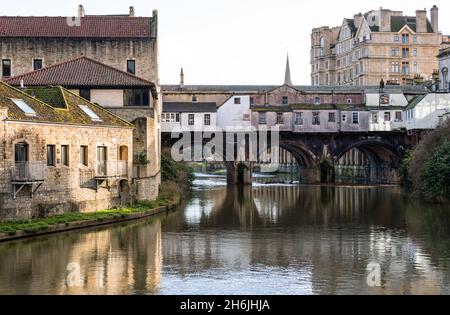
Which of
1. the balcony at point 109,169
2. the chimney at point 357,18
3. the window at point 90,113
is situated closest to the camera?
the balcony at point 109,169

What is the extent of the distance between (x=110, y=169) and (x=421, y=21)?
90.3 meters

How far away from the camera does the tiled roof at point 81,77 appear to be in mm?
49194

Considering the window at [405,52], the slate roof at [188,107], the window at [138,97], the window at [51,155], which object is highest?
the window at [405,52]

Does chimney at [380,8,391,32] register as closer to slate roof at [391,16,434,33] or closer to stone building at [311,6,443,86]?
stone building at [311,6,443,86]

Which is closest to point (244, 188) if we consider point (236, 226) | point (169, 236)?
point (236, 226)

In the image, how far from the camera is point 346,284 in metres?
23.1

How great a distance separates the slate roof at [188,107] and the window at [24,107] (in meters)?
43.1

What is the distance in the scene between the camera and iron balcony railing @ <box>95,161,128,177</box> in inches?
1613

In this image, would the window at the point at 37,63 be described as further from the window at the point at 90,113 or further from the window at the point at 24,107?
the window at the point at 24,107

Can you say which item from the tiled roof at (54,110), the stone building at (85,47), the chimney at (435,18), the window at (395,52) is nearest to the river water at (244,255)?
the tiled roof at (54,110)

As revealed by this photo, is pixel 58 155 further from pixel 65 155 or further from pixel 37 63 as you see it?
pixel 37 63

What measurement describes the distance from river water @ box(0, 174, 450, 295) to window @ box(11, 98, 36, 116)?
586cm

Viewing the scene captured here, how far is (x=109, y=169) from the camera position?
41531mm
